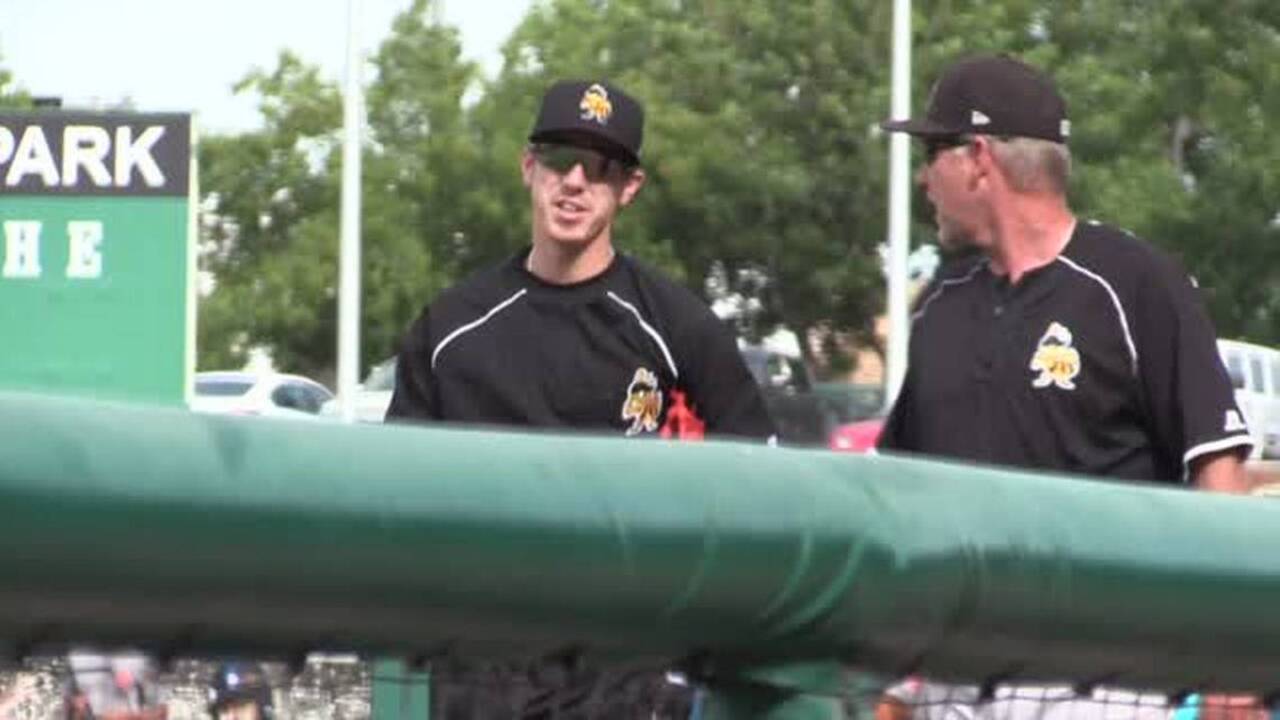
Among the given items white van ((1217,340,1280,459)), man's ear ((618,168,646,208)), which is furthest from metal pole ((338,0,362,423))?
man's ear ((618,168,646,208))

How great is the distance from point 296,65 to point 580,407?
45.4 m

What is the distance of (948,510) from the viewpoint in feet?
10.7

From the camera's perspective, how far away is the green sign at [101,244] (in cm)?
2170

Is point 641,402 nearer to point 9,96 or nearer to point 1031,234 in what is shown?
point 1031,234

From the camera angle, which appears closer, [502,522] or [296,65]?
[502,522]

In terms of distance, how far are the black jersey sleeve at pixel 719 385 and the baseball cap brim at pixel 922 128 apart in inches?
18.2

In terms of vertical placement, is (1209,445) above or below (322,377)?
above

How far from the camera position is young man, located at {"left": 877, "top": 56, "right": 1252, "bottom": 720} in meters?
5.24

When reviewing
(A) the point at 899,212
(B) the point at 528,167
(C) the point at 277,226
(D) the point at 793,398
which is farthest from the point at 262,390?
(B) the point at 528,167

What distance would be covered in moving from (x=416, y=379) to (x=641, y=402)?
379 mm

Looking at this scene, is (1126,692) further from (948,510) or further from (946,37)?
(946,37)

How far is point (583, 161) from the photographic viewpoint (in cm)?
620

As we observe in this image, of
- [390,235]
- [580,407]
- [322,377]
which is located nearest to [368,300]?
[390,235]

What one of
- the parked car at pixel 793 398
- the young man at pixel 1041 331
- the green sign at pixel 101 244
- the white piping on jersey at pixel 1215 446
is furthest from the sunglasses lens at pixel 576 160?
the parked car at pixel 793 398
